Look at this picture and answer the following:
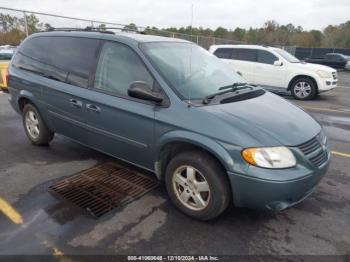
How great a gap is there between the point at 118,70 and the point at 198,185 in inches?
64.2

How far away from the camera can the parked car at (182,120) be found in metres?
2.68

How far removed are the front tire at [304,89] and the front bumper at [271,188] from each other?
853 centimetres

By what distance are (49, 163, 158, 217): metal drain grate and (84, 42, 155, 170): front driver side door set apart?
0.33m

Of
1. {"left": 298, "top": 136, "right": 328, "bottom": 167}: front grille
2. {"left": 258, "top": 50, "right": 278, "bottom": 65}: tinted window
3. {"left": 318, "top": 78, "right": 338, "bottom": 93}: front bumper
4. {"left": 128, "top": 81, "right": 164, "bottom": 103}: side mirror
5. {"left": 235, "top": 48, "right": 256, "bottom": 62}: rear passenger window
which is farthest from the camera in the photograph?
{"left": 235, "top": 48, "right": 256, "bottom": 62}: rear passenger window

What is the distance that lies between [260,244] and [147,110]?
5.51 feet

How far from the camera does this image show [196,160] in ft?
9.43

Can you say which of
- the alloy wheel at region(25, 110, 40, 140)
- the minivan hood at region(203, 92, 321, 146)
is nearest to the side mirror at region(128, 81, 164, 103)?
the minivan hood at region(203, 92, 321, 146)

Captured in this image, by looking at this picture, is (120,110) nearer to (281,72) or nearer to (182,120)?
(182,120)

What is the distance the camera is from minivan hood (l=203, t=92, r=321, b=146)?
2.73m

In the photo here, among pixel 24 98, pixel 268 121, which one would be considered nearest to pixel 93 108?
pixel 24 98

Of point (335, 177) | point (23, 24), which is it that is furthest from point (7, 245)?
point (23, 24)

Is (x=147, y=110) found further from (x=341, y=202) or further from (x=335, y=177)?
(x=335, y=177)

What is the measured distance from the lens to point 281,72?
10711 millimetres

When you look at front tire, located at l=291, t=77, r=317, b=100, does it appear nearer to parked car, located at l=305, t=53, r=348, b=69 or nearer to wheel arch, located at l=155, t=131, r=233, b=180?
wheel arch, located at l=155, t=131, r=233, b=180
